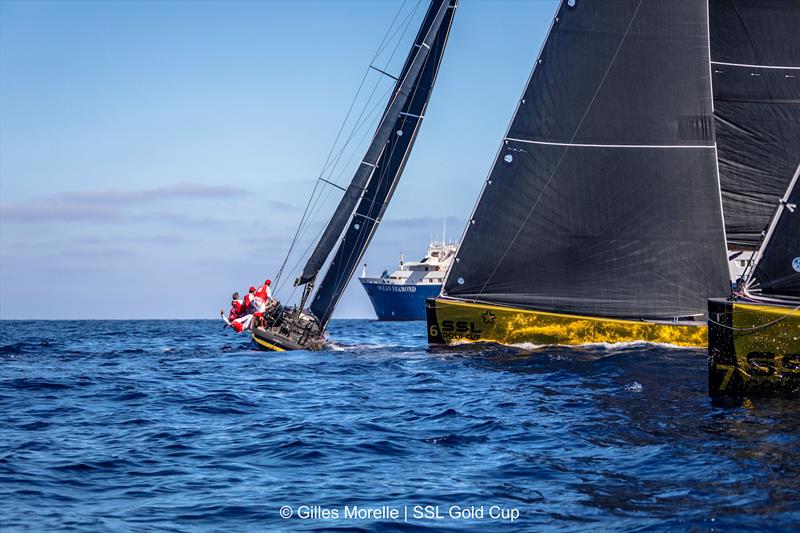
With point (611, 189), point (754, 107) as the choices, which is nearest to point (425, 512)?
point (611, 189)

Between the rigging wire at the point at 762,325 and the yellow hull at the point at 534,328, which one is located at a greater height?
the rigging wire at the point at 762,325

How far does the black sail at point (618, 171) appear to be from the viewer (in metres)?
22.4

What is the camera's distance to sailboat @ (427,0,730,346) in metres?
22.4

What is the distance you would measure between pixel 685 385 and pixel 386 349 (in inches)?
545

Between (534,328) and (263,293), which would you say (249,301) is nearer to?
(263,293)

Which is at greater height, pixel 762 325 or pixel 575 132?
pixel 575 132

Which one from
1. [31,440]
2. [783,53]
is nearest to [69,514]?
[31,440]

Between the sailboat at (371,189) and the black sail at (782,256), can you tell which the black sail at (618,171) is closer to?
the sailboat at (371,189)

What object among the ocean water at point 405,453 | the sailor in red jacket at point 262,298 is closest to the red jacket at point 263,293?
the sailor in red jacket at point 262,298

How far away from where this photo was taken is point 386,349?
92.9 ft

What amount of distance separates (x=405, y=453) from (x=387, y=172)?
16473 mm

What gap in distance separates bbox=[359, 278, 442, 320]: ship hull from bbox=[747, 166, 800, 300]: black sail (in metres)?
68.1

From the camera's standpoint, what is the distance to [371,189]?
A: 26844 millimetres

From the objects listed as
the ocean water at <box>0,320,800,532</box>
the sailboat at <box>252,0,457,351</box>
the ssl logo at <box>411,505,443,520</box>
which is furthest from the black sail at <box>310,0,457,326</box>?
the ssl logo at <box>411,505,443,520</box>
